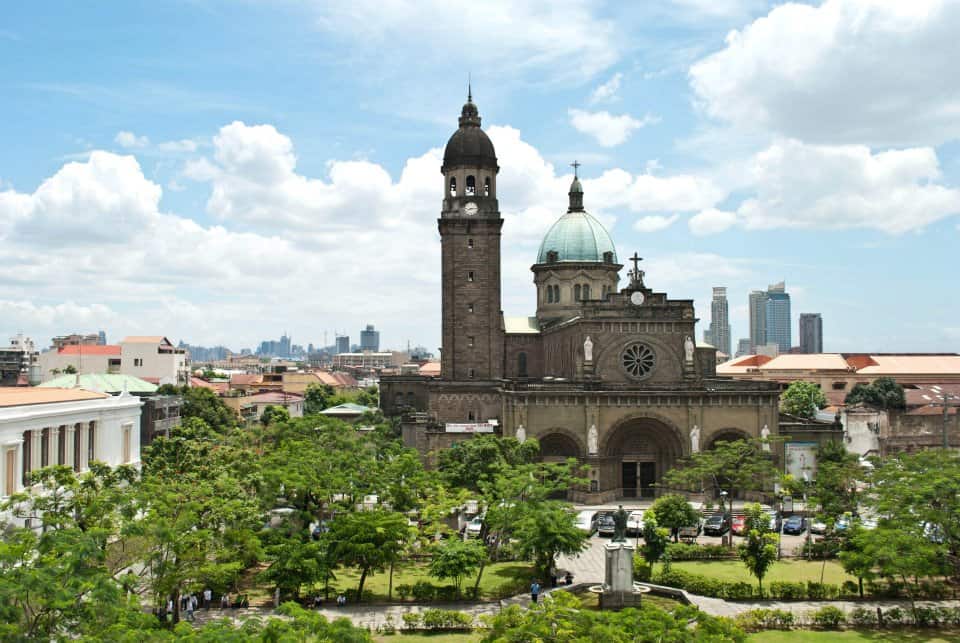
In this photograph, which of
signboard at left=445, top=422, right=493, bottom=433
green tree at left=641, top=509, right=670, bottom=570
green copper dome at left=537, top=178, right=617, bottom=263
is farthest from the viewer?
green copper dome at left=537, top=178, right=617, bottom=263

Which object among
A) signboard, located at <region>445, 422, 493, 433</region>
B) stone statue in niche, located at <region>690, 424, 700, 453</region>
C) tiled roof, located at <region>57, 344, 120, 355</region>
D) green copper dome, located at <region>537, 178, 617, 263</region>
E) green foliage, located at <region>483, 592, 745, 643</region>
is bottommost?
green foliage, located at <region>483, 592, 745, 643</region>

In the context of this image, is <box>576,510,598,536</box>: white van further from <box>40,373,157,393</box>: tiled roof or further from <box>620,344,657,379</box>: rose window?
<box>40,373,157,393</box>: tiled roof

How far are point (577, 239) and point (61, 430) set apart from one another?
52.1 m

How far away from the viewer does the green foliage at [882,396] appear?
316 ft

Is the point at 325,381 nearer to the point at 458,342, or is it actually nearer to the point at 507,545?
the point at 458,342

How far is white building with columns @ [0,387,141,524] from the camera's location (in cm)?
3781

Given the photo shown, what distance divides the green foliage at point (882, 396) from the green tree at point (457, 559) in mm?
70371

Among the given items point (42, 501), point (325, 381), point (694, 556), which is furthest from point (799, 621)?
point (325, 381)

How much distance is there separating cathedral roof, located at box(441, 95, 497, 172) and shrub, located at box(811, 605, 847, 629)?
1899 inches

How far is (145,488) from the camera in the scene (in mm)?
33969

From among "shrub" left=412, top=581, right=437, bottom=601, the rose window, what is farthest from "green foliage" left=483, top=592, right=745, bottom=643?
the rose window

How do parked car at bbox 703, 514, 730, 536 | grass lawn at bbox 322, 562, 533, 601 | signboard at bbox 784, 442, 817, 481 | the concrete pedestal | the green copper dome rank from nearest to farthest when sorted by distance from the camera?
1. the concrete pedestal
2. grass lawn at bbox 322, 562, 533, 601
3. parked car at bbox 703, 514, 730, 536
4. signboard at bbox 784, 442, 817, 481
5. the green copper dome

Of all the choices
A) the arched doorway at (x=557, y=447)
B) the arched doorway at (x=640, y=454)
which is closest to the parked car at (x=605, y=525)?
the arched doorway at (x=557, y=447)

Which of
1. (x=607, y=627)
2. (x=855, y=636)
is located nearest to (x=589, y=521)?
(x=855, y=636)
